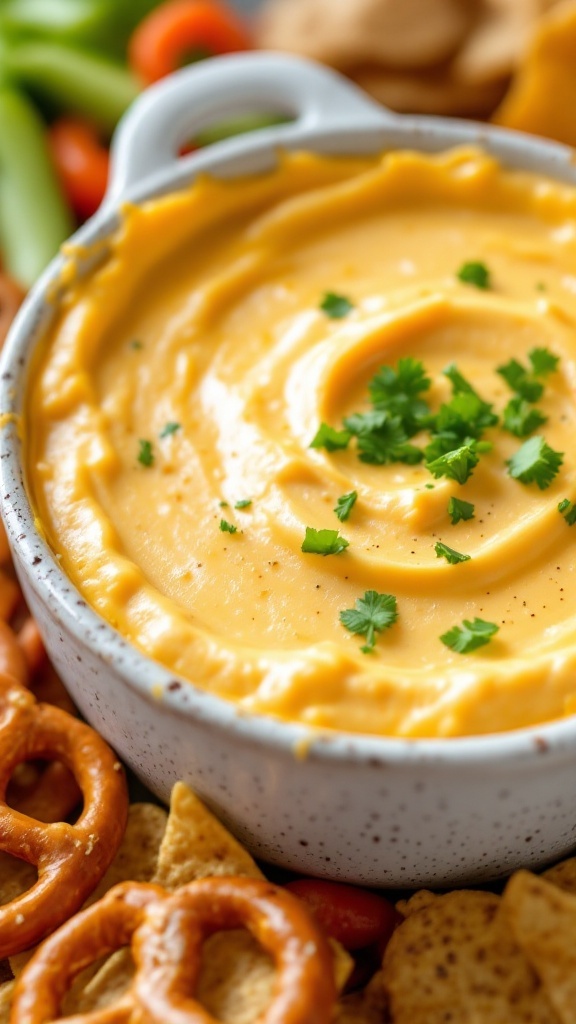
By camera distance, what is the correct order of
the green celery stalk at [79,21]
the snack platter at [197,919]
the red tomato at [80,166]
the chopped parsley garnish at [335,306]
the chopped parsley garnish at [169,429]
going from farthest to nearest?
the green celery stalk at [79,21] < the red tomato at [80,166] < the chopped parsley garnish at [335,306] < the chopped parsley garnish at [169,429] < the snack platter at [197,919]

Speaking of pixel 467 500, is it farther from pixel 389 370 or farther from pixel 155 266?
pixel 155 266

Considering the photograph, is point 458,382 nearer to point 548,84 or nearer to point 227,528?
point 227,528

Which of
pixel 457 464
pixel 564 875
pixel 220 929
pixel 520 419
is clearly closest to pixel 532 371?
pixel 520 419

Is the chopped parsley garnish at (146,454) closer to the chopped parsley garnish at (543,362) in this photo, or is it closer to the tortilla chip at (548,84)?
the chopped parsley garnish at (543,362)

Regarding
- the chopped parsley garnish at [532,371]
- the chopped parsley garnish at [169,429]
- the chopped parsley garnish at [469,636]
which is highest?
the chopped parsley garnish at [169,429]

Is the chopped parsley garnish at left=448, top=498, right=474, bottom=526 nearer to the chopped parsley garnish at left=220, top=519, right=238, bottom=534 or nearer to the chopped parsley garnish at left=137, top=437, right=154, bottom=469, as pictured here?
the chopped parsley garnish at left=220, top=519, right=238, bottom=534

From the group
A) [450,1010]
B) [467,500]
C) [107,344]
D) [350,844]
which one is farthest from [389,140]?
[450,1010]

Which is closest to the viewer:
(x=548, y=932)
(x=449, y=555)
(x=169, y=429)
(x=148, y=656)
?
(x=548, y=932)

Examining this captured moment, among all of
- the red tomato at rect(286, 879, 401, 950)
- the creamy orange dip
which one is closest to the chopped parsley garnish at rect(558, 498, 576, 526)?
the creamy orange dip

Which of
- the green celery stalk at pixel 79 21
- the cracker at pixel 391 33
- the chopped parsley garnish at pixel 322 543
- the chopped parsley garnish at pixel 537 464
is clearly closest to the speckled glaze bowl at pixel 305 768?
the chopped parsley garnish at pixel 322 543
